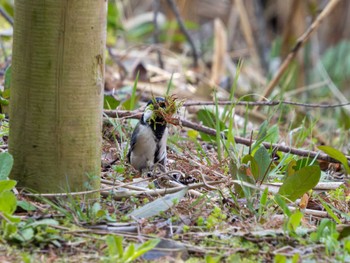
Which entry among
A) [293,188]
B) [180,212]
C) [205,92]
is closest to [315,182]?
[293,188]

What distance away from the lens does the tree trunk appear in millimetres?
2408

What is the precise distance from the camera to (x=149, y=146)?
10.5ft

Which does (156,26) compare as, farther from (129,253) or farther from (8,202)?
(129,253)

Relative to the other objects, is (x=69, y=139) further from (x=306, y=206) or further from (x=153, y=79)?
(x=153, y=79)

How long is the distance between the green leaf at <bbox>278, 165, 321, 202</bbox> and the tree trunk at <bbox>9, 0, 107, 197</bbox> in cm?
81

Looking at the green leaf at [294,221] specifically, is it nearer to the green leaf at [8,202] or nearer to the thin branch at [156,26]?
the green leaf at [8,202]

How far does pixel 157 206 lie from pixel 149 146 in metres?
0.69

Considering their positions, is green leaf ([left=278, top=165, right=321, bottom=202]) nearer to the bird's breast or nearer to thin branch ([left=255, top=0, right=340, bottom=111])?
the bird's breast

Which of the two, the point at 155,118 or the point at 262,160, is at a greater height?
the point at 155,118

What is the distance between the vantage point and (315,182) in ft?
9.16

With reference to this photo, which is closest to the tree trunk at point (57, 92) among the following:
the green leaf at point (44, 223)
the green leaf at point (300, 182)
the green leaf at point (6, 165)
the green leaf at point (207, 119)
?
the green leaf at point (6, 165)

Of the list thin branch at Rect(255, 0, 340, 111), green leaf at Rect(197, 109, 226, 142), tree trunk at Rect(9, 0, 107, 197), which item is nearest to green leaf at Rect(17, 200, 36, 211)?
tree trunk at Rect(9, 0, 107, 197)

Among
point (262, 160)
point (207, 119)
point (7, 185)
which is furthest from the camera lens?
point (207, 119)

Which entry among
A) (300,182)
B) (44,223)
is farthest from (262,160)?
(44,223)
